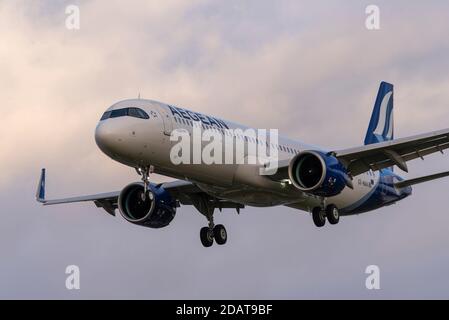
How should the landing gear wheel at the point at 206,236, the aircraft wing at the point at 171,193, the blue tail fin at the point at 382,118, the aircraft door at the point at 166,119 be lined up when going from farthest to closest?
1. the blue tail fin at the point at 382,118
2. the landing gear wheel at the point at 206,236
3. the aircraft wing at the point at 171,193
4. the aircraft door at the point at 166,119

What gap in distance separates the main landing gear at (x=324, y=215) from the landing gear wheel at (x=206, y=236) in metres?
5.64

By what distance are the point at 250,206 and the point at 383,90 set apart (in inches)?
722

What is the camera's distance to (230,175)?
49.5 meters

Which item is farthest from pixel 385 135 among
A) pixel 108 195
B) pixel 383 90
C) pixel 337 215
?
pixel 108 195

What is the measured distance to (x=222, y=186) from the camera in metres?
50.1

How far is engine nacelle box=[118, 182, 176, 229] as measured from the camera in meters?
53.1

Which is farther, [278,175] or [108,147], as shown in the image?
[278,175]

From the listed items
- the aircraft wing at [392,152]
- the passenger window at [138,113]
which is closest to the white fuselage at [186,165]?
the passenger window at [138,113]

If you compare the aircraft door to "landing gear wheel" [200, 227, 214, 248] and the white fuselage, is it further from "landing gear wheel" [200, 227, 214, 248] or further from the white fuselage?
"landing gear wheel" [200, 227, 214, 248]

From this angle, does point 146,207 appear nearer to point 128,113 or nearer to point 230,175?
point 230,175

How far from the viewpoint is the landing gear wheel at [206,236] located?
184 ft

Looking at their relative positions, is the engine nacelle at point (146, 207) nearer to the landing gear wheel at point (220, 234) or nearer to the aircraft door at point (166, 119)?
the landing gear wheel at point (220, 234)

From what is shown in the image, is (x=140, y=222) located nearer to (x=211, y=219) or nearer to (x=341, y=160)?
(x=211, y=219)

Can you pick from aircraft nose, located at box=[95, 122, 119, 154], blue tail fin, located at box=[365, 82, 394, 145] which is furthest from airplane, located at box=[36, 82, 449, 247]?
blue tail fin, located at box=[365, 82, 394, 145]
